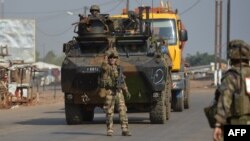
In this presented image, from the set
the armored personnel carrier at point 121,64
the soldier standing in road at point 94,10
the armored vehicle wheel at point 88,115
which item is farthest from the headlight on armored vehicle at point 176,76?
the soldier standing in road at point 94,10

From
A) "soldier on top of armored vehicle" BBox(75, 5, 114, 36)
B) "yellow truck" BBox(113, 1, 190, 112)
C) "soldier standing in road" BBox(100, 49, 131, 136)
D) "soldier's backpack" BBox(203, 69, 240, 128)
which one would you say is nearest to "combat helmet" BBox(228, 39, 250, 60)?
"soldier's backpack" BBox(203, 69, 240, 128)

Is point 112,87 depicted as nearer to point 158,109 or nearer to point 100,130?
point 100,130

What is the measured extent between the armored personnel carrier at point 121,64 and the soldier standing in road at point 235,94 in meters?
11.8

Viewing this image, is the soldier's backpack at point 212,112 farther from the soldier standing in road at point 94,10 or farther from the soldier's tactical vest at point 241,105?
the soldier standing in road at point 94,10

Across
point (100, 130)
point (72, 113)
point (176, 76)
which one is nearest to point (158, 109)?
point (100, 130)

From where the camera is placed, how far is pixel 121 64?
785 inches

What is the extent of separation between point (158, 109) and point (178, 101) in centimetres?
683

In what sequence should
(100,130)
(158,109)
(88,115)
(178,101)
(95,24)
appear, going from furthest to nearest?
(178,101)
(88,115)
(95,24)
(158,109)
(100,130)

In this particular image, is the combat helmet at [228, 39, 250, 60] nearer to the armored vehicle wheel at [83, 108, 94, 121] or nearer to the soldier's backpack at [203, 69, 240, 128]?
the soldier's backpack at [203, 69, 240, 128]

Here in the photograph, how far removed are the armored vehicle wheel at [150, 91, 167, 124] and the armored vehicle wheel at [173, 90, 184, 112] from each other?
6.51 meters

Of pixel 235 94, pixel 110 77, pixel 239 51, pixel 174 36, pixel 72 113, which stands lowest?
pixel 72 113

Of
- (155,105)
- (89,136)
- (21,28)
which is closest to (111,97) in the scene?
(89,136)

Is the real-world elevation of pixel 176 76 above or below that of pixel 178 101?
above

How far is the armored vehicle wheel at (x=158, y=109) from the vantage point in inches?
796
